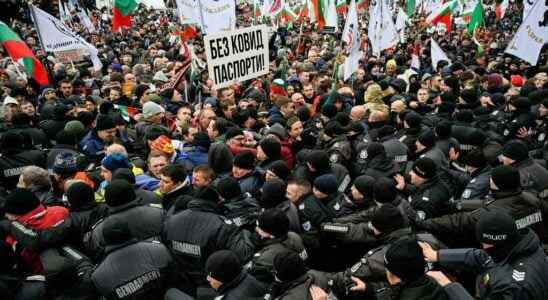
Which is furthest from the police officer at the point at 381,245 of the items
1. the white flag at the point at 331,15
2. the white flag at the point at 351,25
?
the white flag at the point at 331,15

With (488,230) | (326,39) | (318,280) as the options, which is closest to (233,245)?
(318,280)

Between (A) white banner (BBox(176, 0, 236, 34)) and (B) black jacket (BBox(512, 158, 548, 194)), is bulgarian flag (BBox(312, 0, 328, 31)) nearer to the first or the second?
(A) white banner (BBox(176, 0, 236, 34))

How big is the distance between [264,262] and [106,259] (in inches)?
51.8

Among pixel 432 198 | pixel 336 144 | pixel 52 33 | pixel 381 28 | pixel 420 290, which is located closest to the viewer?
pixel 420 290

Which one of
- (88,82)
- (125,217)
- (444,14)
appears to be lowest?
(88,82)

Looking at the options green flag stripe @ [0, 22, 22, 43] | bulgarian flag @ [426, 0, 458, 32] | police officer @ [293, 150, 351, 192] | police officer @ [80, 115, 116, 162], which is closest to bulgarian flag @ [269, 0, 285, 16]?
bulgarian flag @ [426, 0, 458, 32]

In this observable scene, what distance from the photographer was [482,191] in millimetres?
5691

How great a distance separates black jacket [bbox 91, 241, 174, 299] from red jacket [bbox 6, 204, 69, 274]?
0.86 meters

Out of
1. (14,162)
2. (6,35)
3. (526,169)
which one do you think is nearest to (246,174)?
(14,162)

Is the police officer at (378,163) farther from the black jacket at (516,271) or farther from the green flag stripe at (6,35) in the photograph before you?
the green flag stripe at (6,35)

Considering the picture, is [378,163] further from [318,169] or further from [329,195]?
[329,195]

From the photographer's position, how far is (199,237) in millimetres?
4289

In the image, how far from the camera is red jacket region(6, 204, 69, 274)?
4.29 metres

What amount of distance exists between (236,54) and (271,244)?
4.39m
